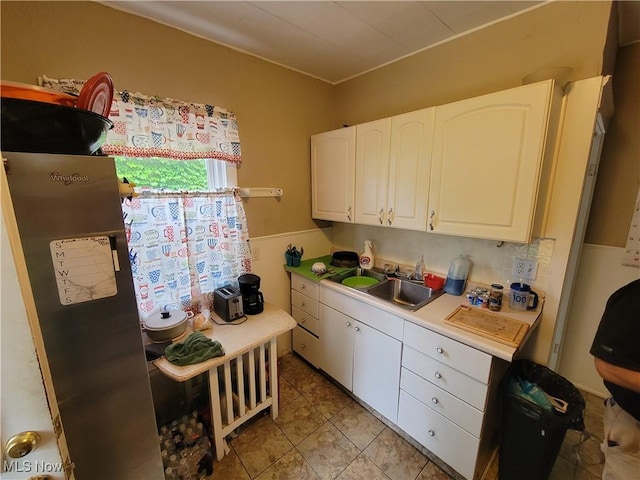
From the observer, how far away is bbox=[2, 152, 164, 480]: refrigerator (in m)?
0.74

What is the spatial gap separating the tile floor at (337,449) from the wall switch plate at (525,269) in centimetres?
107

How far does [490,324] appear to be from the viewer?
1.38 metres

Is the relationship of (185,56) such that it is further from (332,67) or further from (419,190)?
(419,190)

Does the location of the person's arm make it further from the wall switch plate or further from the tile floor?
the tile floor

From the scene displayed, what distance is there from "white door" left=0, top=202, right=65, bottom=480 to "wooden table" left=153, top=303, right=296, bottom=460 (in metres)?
0.69

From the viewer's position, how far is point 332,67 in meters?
2.15

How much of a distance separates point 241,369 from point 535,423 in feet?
5.14

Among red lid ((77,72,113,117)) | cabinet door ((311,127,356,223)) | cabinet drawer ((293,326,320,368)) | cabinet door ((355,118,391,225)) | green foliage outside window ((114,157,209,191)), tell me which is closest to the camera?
red lid ((77,72,113,117))

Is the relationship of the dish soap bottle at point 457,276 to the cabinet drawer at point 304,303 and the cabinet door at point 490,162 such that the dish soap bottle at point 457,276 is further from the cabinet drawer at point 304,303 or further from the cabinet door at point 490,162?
the cabinet drawer at point 304,303

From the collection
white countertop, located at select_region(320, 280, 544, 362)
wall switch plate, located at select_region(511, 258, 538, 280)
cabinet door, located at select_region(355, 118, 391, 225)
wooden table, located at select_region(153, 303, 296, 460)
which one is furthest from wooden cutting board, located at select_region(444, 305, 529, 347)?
wooden table, located at select_region(153, 303, 296, 460)

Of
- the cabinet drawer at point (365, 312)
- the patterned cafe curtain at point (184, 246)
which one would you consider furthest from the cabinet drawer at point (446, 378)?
the patterned cafe curtain at point (184, 246)

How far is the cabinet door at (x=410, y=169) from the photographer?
1.66 meters

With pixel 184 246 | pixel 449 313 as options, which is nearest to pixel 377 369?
pixel 449 313

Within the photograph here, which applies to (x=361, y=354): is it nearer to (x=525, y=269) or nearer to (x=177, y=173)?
(x=525, y=269)
